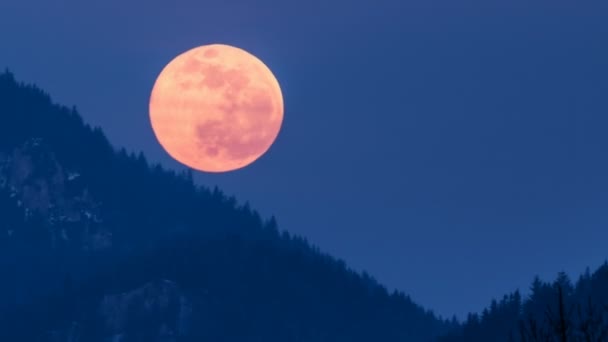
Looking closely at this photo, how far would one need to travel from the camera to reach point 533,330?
42.8 metres

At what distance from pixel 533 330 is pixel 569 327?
165 centimetres

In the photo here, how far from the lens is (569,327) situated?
4416cm

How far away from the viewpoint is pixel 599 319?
45.0 m

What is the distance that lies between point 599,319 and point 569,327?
119cm

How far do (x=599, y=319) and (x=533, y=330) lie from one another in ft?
9.30
